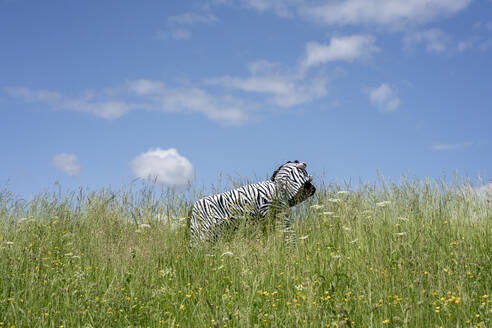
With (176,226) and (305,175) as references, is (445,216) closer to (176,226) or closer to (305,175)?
(305,175)

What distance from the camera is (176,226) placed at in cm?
752

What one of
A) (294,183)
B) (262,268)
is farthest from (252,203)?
(262,268)

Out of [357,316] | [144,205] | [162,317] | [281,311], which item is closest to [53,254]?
[144,205]

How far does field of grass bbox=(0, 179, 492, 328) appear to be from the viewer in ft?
11.7

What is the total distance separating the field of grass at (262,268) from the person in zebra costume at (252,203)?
285 millimetres

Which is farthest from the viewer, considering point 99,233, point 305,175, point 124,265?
point 305,175

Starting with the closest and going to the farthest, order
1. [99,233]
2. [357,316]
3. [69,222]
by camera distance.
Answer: [357,316] → [99,233] → [69,222]

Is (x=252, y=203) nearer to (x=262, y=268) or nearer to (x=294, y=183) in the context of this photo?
(x=294, y=183)

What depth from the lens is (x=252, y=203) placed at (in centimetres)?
695

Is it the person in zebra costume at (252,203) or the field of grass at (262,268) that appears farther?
the person in zebra costume at (252,203)

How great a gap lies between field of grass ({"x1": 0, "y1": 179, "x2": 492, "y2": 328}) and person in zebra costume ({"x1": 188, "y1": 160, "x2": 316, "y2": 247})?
29 centimetres

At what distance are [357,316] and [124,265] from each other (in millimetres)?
2946

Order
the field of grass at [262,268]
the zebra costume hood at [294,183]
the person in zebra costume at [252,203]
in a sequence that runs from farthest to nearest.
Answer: the zebra costume hood at [294,183], the person in zebra costume at [252,203], the field of grass at [262,268]

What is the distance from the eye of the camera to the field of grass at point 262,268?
3.56 meters
